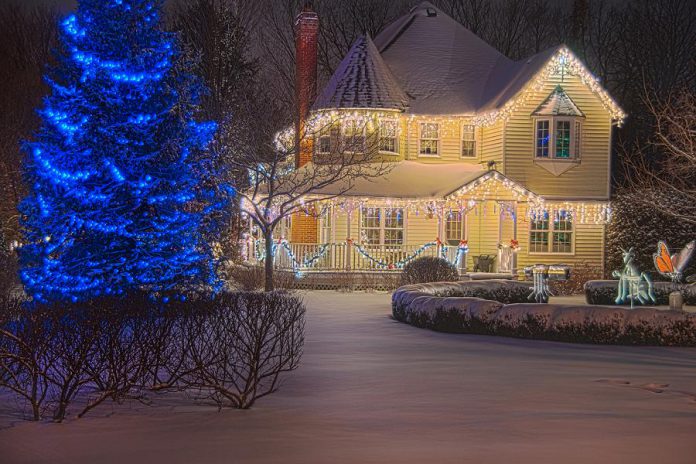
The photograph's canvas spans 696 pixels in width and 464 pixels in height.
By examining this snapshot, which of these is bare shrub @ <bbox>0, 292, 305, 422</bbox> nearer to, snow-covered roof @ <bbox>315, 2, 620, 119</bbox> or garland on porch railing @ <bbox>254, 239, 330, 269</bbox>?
garland on porch railing @ <bbox>254, 239, 330, 269</bbox>

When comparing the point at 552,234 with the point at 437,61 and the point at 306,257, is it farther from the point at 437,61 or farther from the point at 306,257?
the point at 306,257

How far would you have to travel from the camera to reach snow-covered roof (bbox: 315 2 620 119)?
32.6 meters

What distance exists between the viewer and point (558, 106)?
106 ft

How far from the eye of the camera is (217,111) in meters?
29.8

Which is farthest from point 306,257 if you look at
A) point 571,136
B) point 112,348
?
point 112,348

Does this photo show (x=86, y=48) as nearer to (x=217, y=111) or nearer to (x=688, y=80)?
(x=217, y=111)

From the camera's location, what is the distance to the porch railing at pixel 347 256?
96.6 feet

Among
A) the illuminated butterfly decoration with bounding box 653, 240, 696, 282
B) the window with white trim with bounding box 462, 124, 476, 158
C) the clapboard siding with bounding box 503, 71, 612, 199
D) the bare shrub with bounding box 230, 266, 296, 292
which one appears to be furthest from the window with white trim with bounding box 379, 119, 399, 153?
the illuminated butterfly decoration with bounding box 653, 240, 696, 282

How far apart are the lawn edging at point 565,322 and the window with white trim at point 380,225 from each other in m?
14.0

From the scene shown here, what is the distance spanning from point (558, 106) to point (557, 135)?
1.10 meters

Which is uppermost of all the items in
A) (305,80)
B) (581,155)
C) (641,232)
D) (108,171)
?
(305,80)

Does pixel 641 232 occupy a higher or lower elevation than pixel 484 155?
lower

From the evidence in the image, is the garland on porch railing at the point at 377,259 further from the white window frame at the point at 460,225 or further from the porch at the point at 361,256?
the white window frame at the point at 460,225

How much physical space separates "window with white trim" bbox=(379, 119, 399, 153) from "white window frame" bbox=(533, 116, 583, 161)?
5024 mm
